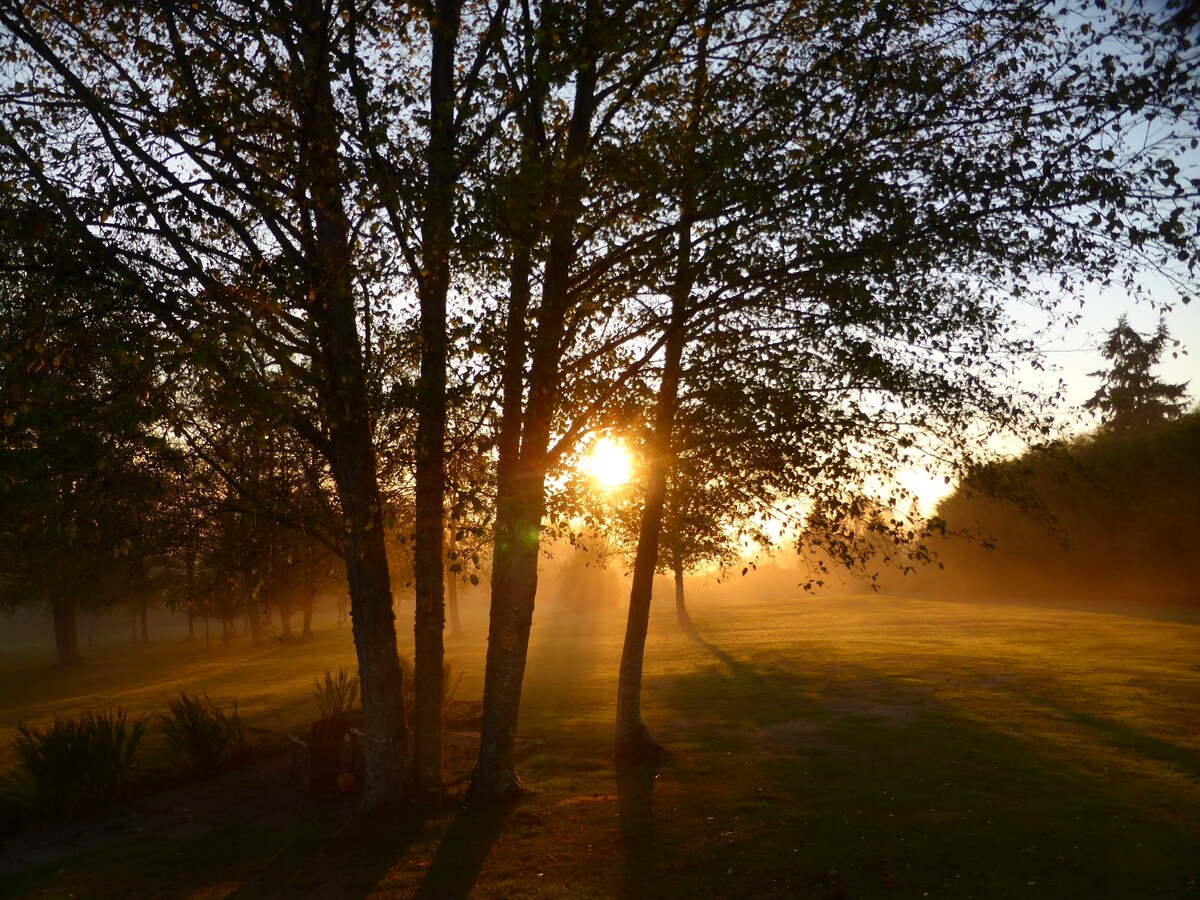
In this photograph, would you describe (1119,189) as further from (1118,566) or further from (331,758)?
(1118,566)

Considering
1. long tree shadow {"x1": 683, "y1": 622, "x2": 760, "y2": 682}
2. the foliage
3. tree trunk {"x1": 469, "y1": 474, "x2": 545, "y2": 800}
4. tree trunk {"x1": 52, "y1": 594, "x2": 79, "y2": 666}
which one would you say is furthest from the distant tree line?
tree trunk {"x1": 52, "y1": 594, "x2": 79, "y2": 666}

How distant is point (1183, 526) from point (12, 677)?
64.2 m

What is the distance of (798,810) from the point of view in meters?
11.6

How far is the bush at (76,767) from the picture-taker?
42.5 feet

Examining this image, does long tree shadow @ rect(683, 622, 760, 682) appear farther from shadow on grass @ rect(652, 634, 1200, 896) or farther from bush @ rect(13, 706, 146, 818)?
bush @ rect(13, 706, 146, 818)

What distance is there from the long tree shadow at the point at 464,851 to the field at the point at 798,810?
1.5 inches

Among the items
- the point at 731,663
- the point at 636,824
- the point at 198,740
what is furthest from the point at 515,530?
the point at 731,663

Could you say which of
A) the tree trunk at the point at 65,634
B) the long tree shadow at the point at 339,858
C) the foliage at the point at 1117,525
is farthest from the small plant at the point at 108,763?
the tree trunk at the point at 65,634

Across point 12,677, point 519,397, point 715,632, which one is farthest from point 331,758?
point 12,677

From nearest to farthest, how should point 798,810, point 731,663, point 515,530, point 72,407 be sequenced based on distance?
point 72,407 < point 798,810 < point 515,530 < point 731,663

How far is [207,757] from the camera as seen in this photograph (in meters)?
15.3

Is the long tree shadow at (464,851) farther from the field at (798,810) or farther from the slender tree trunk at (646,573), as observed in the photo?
the slender tree trunk at (646,573)

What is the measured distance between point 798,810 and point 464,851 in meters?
4.63

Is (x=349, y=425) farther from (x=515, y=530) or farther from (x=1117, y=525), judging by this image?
(x=1117, y=525)
